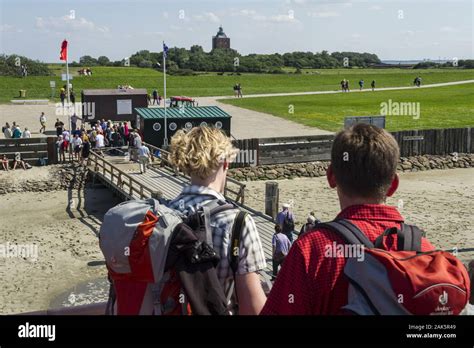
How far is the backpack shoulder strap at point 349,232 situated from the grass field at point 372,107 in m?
39.5

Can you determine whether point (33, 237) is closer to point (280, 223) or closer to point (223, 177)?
point (280, 223)

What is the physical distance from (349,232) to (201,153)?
1120 mm

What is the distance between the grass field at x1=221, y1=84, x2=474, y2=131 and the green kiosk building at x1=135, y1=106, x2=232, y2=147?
11.3 metres

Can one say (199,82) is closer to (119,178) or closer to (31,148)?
(31,148)

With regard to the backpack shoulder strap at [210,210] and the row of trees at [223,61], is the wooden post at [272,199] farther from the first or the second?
the row of trees at [223,61]

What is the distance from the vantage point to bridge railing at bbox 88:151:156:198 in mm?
22220

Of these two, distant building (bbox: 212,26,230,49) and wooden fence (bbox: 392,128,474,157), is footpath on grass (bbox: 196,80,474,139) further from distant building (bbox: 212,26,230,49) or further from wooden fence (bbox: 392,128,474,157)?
distant building (bbox: 212,26,230,49)

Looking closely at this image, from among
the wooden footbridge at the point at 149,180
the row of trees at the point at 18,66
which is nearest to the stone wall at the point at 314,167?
the wooden footbridge at the point at 149,180

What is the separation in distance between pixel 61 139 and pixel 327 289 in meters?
30.6

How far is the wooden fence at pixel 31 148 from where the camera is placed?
99.5 feet

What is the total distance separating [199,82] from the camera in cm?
7362

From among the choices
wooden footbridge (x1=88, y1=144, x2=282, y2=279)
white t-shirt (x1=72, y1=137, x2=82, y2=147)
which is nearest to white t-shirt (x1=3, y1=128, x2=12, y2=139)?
white t-shirt (x1=72, y1=137, x2=82, y2=147)

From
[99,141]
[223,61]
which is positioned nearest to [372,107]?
[99,141]
